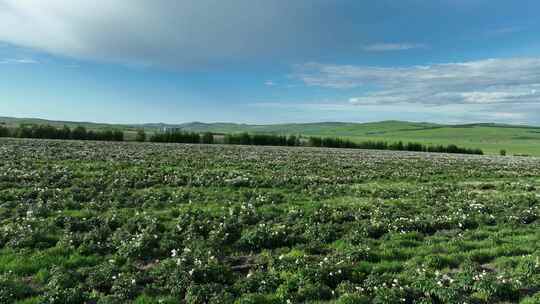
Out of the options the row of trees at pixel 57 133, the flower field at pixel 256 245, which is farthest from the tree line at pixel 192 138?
the flower field at pixel 256 245

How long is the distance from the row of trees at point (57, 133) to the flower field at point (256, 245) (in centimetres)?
5958

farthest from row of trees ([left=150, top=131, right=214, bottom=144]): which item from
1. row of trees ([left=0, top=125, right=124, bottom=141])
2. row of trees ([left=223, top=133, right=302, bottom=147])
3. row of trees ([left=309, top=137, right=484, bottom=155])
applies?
row of trees ([left=309, top=137, right=484, bottom=155])

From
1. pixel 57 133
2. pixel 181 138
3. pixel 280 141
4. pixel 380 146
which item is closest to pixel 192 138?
pixel 181 138

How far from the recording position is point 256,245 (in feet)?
32.3

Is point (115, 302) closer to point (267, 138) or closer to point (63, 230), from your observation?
point (63, 230)

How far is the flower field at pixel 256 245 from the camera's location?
7.05 metres

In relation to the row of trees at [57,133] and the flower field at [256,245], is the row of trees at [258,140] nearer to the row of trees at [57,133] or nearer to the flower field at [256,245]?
the row of trees at [57,133]

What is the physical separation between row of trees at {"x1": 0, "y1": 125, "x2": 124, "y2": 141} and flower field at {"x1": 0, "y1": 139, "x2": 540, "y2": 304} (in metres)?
59.6

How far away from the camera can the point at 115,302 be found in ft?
21.2

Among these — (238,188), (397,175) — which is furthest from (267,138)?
(238,188)

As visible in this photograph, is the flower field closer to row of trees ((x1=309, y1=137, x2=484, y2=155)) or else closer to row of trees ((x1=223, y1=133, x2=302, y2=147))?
row of trees ((x1=223, y1=133, x2=302, y2=147))

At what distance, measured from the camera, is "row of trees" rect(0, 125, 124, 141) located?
6694cm

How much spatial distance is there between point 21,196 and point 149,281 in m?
9.71

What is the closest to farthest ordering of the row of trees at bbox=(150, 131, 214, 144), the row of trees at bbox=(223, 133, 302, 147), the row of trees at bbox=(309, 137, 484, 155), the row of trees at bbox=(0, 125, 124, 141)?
the row of trees at bbox=(0, 125, 124, 141), the row of trees at bbox=(150, 131, 214, 144), the row of trees at bbox=(223, 133, 302, 147), the row of trees at bbox=(309, 137, 484, 155)
